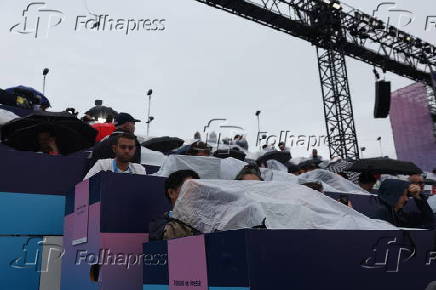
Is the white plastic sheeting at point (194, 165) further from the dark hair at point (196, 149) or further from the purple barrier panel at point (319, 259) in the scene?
the purple barrier panel at point (319, 259)

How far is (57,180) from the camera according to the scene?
3766 mm

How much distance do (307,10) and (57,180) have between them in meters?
14.1

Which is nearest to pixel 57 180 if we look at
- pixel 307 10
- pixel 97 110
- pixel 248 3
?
pixel 97 110

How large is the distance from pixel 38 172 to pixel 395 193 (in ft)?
10.8

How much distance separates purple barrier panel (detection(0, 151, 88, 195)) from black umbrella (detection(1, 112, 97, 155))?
Result: 0.78 meters

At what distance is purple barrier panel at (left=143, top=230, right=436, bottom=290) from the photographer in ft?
5.11

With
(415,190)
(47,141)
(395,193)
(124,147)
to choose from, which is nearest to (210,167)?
(124,147)

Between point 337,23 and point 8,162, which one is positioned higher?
point 337,23

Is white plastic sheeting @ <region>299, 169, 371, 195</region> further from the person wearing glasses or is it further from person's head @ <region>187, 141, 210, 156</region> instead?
the person wearing glasses

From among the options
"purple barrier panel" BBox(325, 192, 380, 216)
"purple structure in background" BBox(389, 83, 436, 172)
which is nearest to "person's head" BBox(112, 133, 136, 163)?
"purple barrier panel" BBox(325, 192, 380, 216)

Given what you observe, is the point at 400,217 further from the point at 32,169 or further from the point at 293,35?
the point at 293,35

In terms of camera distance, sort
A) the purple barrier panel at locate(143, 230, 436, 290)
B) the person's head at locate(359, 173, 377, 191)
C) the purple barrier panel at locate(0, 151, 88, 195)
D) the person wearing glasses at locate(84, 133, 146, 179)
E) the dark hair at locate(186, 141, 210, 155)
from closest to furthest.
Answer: the purple barrier panel at locate(143, 230, 436, 290) → the purple barrier panel at locate(0, 151, 88, 195) → the person wearing glasses at locate(84, 133, 146, 179) → the dark hair at locate(186, 141, 210, 155) → the person's head at locate(359, 173, 377, 191)

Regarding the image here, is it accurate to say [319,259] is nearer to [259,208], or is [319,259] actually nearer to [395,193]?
[259,208]

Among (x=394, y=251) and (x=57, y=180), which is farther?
(x=57, y=180)
